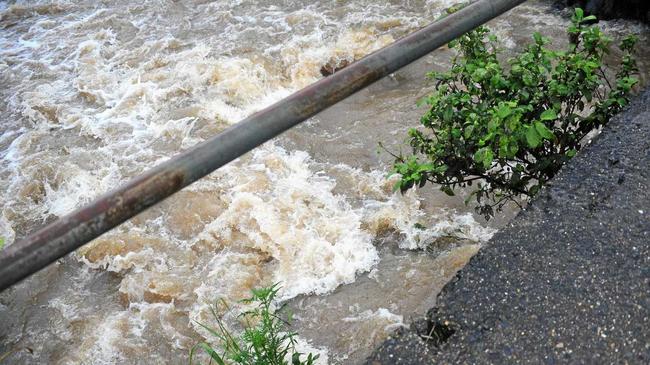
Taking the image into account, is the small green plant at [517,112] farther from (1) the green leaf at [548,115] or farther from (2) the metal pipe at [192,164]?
(2) the metal pipe at [192,164]

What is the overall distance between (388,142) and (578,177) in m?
3.23

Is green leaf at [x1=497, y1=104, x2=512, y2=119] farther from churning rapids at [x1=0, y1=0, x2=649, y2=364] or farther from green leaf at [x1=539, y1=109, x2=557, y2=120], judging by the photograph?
churning rapids at [x1=0, y1=0, x2=649, y2=364]

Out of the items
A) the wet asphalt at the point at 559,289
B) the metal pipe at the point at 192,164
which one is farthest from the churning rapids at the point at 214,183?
the metal pipe at the point at 192,164

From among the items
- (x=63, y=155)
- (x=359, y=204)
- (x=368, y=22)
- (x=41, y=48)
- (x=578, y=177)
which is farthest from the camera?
(x=41, y=48)

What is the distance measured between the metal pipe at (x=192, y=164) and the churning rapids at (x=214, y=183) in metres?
1.37

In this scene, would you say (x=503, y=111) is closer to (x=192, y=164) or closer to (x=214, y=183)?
(x=192, y=164)

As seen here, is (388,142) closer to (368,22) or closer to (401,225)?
(401,225)

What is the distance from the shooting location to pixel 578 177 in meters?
2.18

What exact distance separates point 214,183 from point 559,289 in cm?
366

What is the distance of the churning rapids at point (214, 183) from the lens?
13.3 ft

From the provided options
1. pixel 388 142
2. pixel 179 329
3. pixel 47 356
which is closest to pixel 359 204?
pixel 388 142

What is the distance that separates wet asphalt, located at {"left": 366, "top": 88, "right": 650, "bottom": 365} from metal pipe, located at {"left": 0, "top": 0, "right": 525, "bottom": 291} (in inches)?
28.3

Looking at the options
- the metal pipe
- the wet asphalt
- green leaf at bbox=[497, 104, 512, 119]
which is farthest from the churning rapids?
the metal pipe

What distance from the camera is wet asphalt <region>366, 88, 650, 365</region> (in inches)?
67.6
